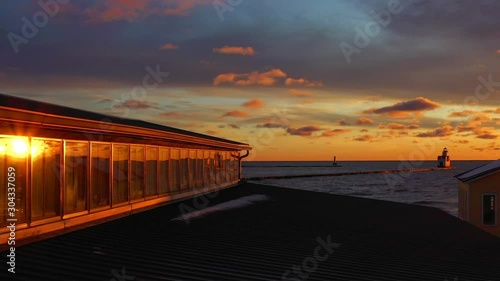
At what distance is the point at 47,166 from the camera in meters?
11.4

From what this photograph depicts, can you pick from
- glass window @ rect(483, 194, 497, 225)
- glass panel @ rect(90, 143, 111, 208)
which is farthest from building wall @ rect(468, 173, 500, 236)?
glass panel @ rect(90, 143, 111, 208)

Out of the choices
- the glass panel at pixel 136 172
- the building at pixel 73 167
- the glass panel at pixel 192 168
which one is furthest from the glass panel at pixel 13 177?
the glass panel at pixel 192 168

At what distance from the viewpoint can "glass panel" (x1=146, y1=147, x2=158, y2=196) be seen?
1779 cm

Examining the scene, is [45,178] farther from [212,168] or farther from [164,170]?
[212,168]

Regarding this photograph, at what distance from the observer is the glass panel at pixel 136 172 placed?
16438 mm

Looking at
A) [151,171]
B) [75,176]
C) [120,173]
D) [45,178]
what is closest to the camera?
[45,178]

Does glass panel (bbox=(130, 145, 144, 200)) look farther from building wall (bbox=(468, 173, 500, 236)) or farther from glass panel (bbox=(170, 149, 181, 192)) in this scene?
building wall (bbox=(468, 173, 500, 236))

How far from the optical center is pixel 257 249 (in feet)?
38.7

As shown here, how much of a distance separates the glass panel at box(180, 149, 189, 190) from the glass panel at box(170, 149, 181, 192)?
48cm

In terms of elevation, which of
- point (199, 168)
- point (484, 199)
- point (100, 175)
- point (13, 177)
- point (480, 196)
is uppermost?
point (13, 177)

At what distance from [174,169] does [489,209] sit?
62.8 ft

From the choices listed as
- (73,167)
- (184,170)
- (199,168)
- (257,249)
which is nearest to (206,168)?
(199,168)

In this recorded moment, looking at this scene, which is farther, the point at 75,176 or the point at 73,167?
the point at 75,176

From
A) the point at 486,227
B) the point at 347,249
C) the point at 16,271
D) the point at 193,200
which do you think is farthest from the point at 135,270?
the point at 486,227
